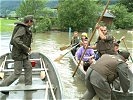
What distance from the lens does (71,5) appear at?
38.1 m

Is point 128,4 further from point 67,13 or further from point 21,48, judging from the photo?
point 21,48

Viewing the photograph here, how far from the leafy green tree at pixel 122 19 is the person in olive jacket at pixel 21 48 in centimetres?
3616

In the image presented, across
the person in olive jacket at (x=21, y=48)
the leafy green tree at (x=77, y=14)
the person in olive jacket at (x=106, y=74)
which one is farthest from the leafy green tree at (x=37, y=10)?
the person in olive jacket at (x=106, y=74)

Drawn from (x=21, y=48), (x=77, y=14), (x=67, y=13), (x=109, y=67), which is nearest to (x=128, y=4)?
(x=77, y=14)

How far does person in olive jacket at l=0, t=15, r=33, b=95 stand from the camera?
7.86m

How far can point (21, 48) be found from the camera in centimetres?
796

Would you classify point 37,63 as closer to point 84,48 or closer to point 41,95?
point 84,48

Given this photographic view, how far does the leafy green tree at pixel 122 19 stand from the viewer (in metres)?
43.4

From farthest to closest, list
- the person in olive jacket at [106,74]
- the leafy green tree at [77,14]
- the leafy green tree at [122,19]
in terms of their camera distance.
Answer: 1. the leafy green tree at [122,19]
2. the leafy green tree at [77,14]
3. the person in olive jacket at [106,74]

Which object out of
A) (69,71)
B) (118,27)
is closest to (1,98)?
(69,71)

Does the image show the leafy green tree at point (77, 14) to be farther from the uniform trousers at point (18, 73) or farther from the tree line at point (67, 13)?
the uniform trousers at point (18, 73)

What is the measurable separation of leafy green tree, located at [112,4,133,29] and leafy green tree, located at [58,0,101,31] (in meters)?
5.88

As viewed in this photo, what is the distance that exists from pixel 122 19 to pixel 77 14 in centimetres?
859

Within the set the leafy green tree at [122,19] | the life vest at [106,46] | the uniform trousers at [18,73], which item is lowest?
the leafy green tree at [122,19]
